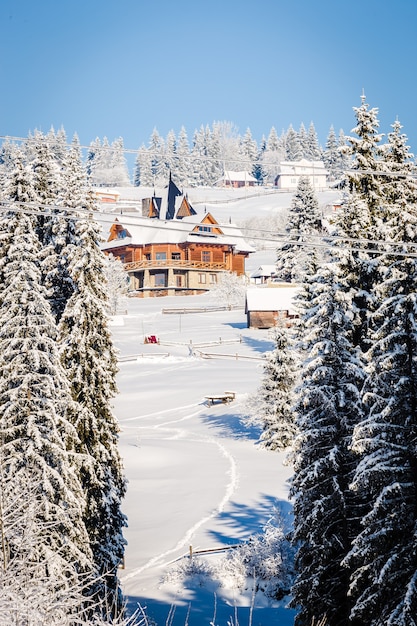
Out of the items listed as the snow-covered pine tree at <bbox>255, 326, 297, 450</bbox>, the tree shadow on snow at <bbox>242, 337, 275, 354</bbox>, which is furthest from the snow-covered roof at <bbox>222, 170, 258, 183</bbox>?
the snow-covered pine tree at <bbox>255, 326, 297, 450</bbox>

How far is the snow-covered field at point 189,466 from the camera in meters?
20.7

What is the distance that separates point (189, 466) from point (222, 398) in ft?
37.8

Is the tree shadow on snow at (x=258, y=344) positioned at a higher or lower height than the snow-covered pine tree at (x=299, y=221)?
lower

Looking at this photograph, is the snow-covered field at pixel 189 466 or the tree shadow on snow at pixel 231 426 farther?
the tree shadow on snow at pixel 231 426

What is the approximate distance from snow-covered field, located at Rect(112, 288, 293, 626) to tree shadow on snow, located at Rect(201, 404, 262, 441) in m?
0.07

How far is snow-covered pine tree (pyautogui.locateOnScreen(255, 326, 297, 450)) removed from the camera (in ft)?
116

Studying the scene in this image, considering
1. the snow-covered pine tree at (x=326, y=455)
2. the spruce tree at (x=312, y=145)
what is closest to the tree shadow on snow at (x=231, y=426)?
the snow-covered pine tree at (x=326, y=455)

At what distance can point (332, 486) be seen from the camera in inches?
629

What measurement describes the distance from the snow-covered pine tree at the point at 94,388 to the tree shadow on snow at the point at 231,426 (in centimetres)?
2011

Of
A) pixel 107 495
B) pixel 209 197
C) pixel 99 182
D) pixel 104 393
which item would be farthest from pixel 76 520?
pixel 99 182

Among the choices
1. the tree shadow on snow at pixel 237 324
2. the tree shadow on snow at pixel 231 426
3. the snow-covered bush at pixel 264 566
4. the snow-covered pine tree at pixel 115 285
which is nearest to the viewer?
the snow-covered bush at pixel 264 566

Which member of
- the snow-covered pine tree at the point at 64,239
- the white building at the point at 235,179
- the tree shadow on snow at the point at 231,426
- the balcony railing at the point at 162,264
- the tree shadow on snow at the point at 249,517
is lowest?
the tree shadow on snow at the point at 249,517

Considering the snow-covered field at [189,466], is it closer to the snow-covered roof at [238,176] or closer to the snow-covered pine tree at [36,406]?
the snow-covered pine tree at [36,406]

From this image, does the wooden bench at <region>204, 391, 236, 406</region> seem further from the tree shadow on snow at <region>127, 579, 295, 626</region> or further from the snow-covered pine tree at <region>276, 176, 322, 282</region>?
the snow-covered pine tree at <region>276, 176, 322, 282</region>
